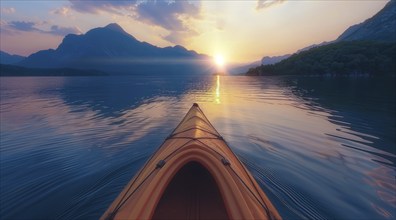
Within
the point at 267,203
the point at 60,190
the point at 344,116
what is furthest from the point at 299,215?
the point at 344,116

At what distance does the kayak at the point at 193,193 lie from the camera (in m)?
4.52

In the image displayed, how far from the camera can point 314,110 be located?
928 inches

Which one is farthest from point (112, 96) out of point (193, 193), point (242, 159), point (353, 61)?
point (353, 61)

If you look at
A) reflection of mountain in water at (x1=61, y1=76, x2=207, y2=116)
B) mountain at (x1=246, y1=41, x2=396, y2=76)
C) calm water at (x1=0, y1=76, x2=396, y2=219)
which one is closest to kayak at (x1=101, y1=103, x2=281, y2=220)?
calm water at (x1=0, y1=76, x2=396, y2=219)

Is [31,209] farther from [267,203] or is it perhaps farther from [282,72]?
[282,72]

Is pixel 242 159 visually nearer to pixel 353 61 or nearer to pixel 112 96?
pixel 112 96

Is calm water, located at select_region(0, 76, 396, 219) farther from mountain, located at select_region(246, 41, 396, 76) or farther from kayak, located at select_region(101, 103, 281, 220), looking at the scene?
mountain, located at select_region(246, 41, 396, 76)

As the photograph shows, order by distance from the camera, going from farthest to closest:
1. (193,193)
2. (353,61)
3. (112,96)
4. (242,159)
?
(353,61), (112,96), (242,159), (193,193)

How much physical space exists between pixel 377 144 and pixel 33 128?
22.8 meters

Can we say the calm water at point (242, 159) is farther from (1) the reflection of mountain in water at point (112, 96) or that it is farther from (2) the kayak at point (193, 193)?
(1) the reflection of mountain in water at point (112, 96)

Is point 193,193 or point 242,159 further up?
point 193,193

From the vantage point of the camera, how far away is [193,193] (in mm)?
6586

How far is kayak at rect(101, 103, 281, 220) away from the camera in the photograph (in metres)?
4.52

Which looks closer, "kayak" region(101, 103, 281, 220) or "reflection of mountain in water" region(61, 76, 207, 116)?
"kayak" region(101, 103, 281, 220)
